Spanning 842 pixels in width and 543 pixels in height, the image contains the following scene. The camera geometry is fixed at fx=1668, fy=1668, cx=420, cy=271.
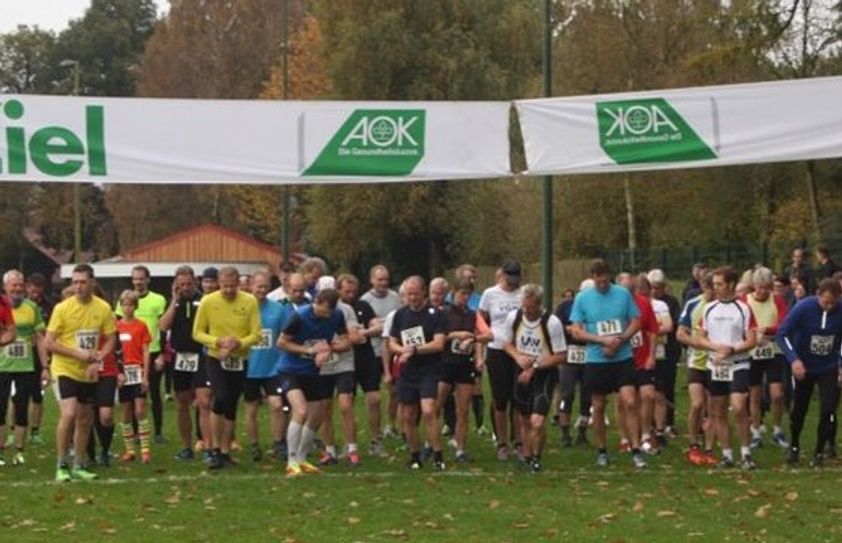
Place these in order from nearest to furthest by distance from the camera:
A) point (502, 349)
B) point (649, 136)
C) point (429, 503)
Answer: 1. point (429, 503)
2. point (502, 349)
3. point (649, 136)

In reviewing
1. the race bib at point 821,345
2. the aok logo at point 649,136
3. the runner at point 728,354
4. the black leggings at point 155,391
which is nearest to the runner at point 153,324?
the black leggings at point 155,391

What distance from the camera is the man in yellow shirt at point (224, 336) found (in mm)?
16578

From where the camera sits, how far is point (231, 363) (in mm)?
16688

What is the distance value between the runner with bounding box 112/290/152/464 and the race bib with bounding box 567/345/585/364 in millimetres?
4532

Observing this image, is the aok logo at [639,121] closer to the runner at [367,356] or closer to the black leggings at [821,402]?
the black leggings at [821,402]

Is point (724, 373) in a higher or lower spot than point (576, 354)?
lower

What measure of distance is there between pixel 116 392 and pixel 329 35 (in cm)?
4372

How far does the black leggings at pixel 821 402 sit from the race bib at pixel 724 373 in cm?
69

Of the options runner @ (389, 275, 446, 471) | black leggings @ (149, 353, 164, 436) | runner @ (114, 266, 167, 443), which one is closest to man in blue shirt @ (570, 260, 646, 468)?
runner @ (389, 275, 446, 471)

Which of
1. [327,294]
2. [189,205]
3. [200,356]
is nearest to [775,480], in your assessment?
[327,294]

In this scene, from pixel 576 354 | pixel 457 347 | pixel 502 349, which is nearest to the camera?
pixel 502 349

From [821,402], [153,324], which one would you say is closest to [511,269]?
[821,402]

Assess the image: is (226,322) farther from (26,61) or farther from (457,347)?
(26,61)

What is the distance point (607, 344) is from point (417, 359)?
1895 mm
